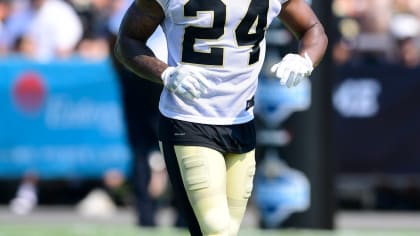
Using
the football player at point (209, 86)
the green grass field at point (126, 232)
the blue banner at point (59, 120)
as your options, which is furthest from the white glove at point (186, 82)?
the blue banner at point (59, 120)

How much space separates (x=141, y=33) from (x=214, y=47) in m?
0.33

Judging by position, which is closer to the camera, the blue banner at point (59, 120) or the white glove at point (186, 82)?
the white glove at point (186, 82)

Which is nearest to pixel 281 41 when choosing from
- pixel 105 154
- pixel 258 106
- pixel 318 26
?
pixel 258 106

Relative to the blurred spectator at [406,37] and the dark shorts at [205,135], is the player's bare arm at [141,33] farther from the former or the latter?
the blurred spectator at [406,37]

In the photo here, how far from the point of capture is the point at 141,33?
5.90 meters

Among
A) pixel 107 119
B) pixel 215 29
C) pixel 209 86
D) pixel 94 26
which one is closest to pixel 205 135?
pixel 209 86

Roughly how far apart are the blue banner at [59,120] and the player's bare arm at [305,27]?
812cm

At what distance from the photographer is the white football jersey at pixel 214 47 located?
583 cm

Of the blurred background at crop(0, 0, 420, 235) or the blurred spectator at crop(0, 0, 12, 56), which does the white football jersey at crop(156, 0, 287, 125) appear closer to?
the blurred background at crop(0, 0, 420, 235)

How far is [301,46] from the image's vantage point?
244 inches

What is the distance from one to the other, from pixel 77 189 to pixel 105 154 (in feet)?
2.53

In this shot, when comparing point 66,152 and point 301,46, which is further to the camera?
point 66,152

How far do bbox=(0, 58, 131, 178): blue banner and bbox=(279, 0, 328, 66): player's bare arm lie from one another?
26.6ft

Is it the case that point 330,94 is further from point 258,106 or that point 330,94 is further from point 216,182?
point 216,182
